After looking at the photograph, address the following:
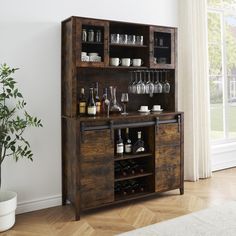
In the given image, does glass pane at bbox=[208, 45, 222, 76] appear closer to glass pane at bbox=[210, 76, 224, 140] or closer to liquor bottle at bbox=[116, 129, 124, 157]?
glass pane at bbox=[210, 76, 224, 140]

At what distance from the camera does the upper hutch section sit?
3.24 m

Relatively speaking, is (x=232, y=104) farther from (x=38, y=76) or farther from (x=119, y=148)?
(x=38, y=76)

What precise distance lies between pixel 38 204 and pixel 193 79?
8.40 feet

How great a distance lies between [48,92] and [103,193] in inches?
48.7

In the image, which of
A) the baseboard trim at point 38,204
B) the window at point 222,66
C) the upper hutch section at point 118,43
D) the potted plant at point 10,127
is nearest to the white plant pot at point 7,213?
the potted plant at point 10,127

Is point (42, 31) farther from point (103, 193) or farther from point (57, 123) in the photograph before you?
point (103, 193)

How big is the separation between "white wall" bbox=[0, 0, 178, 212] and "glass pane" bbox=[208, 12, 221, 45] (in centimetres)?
211

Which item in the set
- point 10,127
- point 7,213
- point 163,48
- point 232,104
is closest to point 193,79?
point 163,48

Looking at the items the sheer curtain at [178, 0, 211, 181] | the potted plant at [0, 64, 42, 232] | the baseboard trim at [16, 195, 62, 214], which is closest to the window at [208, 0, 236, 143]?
the sheer curtain at [178, 0, 211, 181]

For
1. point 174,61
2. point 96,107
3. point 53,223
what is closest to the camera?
point 53,223

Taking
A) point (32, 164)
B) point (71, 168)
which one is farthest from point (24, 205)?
point (71, 168)

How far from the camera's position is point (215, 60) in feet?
16.3

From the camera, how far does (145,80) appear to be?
13.3 ft

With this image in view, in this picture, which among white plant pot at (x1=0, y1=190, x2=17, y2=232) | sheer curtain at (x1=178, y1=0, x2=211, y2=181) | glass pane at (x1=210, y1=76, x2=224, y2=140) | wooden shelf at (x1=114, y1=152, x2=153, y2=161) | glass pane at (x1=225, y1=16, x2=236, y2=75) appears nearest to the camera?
white plant pot at (x1=0, y1=190, x2=17, y2=232)
